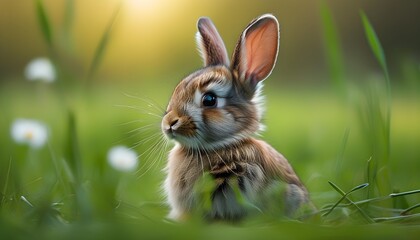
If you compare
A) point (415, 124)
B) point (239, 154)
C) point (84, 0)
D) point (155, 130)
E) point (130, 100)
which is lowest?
point (239, 154)

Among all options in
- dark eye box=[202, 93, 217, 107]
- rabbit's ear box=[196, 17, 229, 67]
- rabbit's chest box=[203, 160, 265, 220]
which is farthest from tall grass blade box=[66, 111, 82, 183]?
rabbit's ear box=[196, 17, 229, 67]

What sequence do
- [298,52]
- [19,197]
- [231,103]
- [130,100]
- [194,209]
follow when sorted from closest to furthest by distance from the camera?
[19,197] < [194,209] < [231,103] < [130,100] < [298,52]

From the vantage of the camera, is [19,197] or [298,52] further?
[298,52]

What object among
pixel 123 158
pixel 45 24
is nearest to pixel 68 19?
pixel 45 24

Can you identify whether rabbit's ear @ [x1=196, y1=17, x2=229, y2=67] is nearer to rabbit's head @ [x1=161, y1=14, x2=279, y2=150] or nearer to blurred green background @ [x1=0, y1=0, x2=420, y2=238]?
rabbit's head @ [x1=161, y1=14, x2=279, y2=150]

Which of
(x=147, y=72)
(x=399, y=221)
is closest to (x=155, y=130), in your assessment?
(x=399, y=221)

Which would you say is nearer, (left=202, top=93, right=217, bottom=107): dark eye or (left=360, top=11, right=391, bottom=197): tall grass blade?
(left=360, top=11, right=391, bottom=197): tall grass blade

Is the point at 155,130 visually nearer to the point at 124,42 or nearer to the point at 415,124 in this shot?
the point at 415,124

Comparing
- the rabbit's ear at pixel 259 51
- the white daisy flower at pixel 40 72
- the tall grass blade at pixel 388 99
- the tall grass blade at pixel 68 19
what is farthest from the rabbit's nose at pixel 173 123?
the white daisy flower at pixel 40 72
